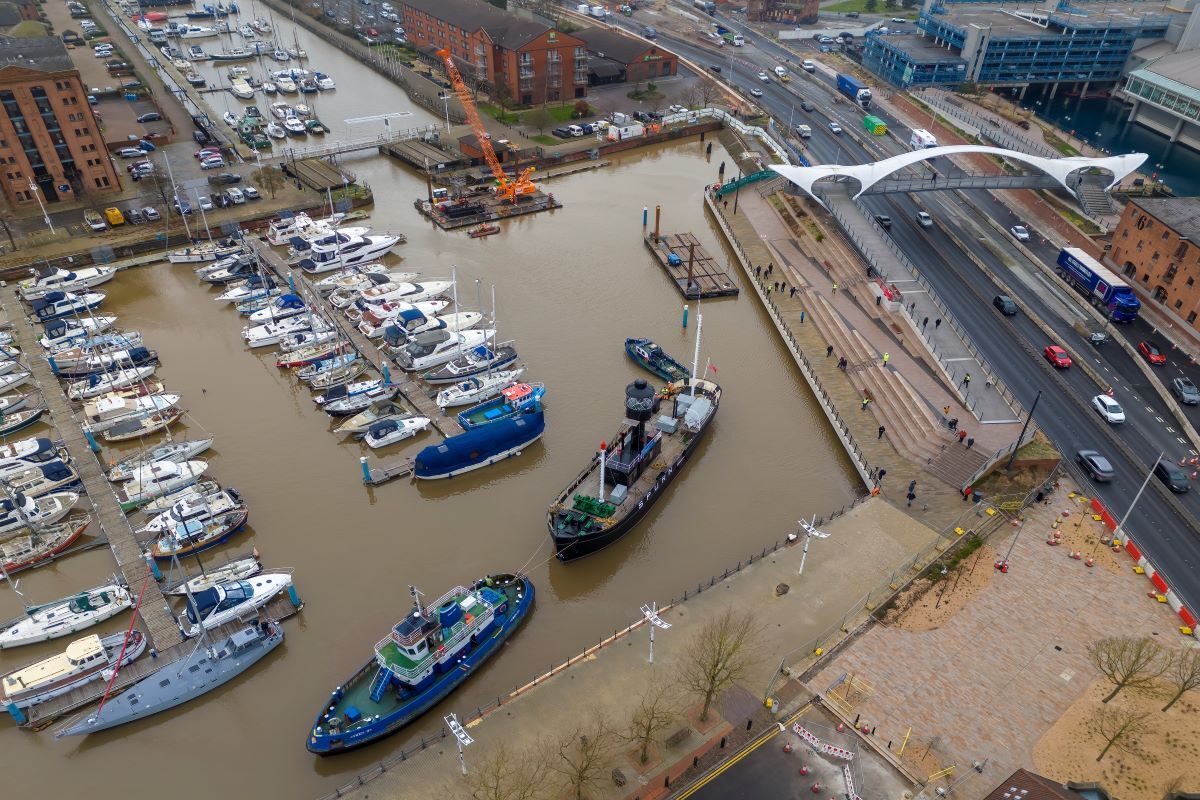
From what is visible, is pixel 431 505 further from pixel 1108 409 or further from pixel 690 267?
pixel 1108 409

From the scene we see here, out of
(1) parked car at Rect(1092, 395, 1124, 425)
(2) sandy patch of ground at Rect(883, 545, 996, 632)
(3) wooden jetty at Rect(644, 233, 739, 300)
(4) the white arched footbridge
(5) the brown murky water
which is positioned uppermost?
(4) the white arched footbridge

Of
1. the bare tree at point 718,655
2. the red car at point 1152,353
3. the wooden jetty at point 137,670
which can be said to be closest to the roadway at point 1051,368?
the red car at point 1152,353

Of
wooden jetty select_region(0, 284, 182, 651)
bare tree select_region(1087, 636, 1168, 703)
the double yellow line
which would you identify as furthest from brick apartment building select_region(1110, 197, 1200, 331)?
wooden jetty select_region(0, 284, 182, 651)

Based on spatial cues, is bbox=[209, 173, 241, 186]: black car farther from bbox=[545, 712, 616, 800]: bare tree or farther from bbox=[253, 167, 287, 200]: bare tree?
bbox=[545, 712, 616, 800]: bare tree

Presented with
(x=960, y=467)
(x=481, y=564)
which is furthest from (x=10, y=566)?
(x=960, y=467)

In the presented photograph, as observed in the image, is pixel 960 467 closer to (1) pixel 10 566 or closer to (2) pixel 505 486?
(2) pixel 505 486

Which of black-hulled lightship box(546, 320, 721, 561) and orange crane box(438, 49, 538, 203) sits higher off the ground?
orange crane box(438, 49, 538, 203)

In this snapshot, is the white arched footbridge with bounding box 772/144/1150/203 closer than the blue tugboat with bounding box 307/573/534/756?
No

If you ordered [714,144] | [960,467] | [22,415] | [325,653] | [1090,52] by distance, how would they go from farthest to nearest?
[1090,52] → [714,144] → [22,415] → [960,467] → [325,653]
